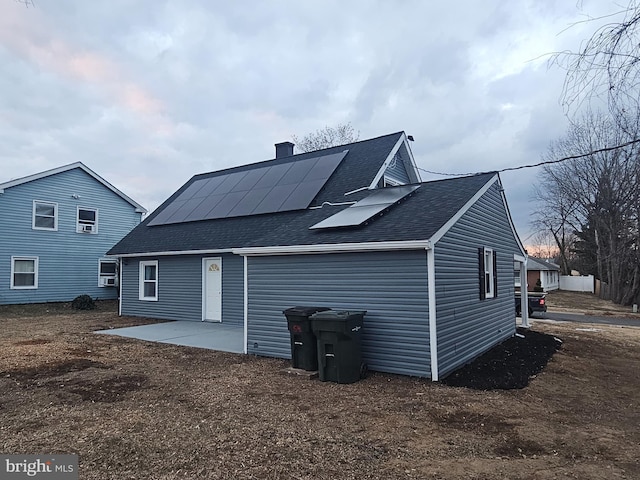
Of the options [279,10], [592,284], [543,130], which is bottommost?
[592,284]

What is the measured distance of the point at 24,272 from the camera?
18.1 m

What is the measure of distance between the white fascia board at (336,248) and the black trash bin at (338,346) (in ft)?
3.66

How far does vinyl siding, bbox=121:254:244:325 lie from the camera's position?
1237 cm

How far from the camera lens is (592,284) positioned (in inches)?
1560

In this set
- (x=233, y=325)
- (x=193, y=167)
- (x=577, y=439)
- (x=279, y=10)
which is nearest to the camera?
(x=577, y=439)

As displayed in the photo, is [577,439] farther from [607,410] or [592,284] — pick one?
[592,284]

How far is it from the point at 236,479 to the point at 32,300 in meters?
19.1

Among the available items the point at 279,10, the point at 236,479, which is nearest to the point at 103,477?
the point at 236,479

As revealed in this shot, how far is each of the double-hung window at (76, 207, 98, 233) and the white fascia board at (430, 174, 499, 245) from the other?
18807 millimetres

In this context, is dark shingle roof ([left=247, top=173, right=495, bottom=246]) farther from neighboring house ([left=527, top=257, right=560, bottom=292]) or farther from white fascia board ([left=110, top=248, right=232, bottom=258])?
neighboring house ([left=527, top=257, right=560, bottom=292])

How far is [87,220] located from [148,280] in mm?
8012

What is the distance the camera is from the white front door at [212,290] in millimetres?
12844

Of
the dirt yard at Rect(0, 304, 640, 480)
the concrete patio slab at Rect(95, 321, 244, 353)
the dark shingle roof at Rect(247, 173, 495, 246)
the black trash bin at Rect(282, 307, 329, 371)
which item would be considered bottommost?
the concrete patio slab at Rect(95, 321, 244, 353)

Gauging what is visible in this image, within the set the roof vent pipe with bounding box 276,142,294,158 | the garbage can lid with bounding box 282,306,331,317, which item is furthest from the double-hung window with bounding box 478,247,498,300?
the roof vent pipe with bounding box 276,142,294,158
